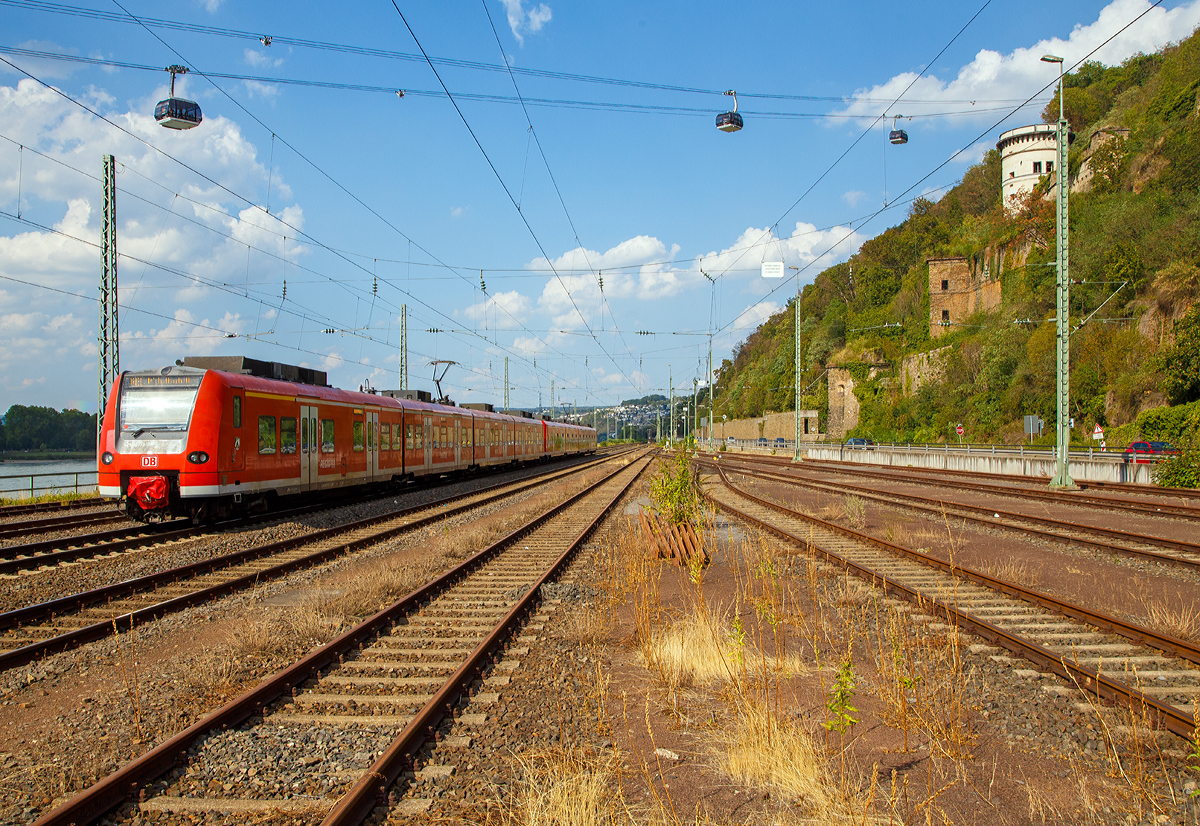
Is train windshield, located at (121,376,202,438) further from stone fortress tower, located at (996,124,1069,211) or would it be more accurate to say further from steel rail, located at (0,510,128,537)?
stone fortress tower, located at (996,124,1069,211)

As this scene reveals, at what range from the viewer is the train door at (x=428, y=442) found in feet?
92.9

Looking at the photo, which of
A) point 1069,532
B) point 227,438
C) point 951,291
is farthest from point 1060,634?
point 951,291

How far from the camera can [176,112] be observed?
44.8 ft

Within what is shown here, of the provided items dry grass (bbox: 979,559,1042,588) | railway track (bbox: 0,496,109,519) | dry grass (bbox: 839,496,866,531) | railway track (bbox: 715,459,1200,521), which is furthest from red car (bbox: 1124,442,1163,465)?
railway track (bbox: 0,496,109,519)

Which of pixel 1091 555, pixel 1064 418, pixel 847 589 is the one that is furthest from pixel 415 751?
pixel 1064 418

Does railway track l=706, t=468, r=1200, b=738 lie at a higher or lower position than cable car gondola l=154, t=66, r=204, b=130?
lower

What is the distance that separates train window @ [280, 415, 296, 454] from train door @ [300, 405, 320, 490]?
39 cm

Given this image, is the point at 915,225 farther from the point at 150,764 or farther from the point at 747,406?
the point at 150,764

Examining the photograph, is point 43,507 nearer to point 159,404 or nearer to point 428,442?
point 159,404

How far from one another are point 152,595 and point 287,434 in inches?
326

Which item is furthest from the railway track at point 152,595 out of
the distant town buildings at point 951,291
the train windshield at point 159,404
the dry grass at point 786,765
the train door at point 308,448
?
the distant town buildings at point 951,291

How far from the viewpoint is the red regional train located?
1419cm

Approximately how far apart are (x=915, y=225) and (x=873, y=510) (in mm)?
96785

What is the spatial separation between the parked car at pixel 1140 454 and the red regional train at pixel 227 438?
2558 centimetres
